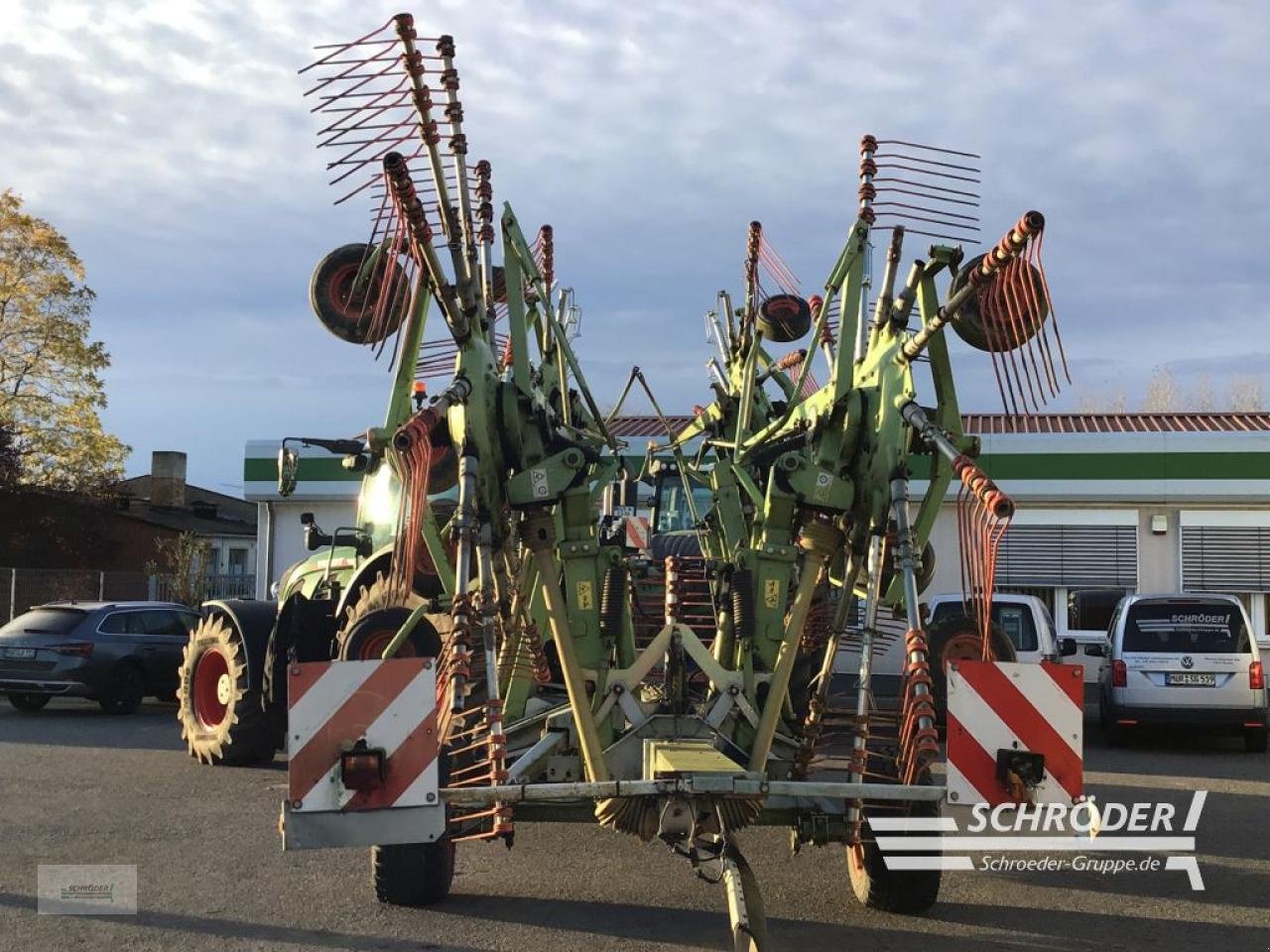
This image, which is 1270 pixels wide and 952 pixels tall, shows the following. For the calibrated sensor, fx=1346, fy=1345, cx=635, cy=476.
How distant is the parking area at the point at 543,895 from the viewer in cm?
669

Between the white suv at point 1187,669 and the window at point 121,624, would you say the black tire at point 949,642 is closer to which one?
the white suv at point 1187,669

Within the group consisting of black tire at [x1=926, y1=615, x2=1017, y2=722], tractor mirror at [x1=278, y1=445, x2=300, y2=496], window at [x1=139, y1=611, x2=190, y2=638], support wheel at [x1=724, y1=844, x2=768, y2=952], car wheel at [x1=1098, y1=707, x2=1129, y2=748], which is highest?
tractor mirror at [x1=278, y1=445, x2=300, y2=496]

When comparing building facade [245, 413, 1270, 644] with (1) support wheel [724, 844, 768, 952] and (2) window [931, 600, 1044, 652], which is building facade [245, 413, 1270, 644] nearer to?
(2) window [931, 600, 1044, 652]

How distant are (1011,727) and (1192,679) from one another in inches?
381

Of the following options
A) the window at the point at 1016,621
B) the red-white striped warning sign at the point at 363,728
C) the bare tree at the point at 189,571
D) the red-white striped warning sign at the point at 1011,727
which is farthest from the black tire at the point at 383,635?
the bare tree at the point at 189,571

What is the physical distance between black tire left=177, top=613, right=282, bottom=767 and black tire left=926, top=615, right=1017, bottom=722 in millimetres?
5987

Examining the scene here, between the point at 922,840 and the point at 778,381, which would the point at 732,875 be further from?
the point at 778,381

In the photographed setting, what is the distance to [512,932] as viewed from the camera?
22.2 feet

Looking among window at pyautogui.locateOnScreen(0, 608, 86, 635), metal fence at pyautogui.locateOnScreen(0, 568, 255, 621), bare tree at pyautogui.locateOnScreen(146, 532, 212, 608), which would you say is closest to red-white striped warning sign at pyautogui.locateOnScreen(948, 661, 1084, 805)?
window at pyautogui.locateOnScreen(0, 608, 86, 635)

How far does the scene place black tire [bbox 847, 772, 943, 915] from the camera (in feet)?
22.9

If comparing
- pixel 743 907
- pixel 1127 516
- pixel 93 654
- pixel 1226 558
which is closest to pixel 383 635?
pixel 743 907

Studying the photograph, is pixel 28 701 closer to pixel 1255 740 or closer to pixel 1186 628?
pixel 1186 628

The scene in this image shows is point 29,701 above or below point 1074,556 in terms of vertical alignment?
below

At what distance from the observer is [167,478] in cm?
4625
